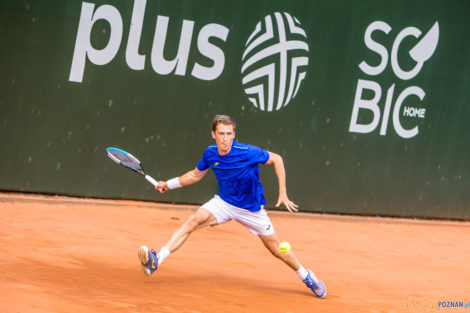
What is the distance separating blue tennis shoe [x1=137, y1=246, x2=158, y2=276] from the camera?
5449 millimetres

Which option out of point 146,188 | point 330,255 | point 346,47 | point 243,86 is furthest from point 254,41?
point 330,255

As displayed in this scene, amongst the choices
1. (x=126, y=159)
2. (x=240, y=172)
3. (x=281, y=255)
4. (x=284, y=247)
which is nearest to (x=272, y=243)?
(x=281, y=255)

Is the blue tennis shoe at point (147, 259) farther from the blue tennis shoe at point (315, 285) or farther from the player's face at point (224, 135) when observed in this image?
the blue tennis shoe at point (315, 285)

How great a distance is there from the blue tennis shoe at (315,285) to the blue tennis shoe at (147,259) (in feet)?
4.14

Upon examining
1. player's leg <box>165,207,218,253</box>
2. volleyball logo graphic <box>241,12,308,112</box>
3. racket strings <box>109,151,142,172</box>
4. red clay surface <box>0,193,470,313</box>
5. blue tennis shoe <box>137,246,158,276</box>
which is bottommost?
red clay surface <box>0,193,470,313</box>

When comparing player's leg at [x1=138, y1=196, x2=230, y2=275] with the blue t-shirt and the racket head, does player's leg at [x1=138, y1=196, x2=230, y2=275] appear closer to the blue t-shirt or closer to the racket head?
the blue t-shirt

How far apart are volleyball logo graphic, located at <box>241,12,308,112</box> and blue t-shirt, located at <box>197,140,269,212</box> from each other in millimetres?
4575

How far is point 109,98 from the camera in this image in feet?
31.3

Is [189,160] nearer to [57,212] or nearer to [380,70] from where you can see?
[57,212]

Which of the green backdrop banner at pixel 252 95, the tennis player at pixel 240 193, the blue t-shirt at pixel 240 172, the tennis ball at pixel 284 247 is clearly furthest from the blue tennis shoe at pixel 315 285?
the green backdrop banner at pixel 252 95

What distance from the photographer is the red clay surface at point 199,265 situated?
211 inches

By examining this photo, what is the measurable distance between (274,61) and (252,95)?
598 mm

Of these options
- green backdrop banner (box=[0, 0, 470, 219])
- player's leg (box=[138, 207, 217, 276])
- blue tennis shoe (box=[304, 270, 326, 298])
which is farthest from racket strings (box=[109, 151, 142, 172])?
green backdrop banner (box=[0, 0, 470, 219])

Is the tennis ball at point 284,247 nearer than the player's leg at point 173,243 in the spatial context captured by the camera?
No
